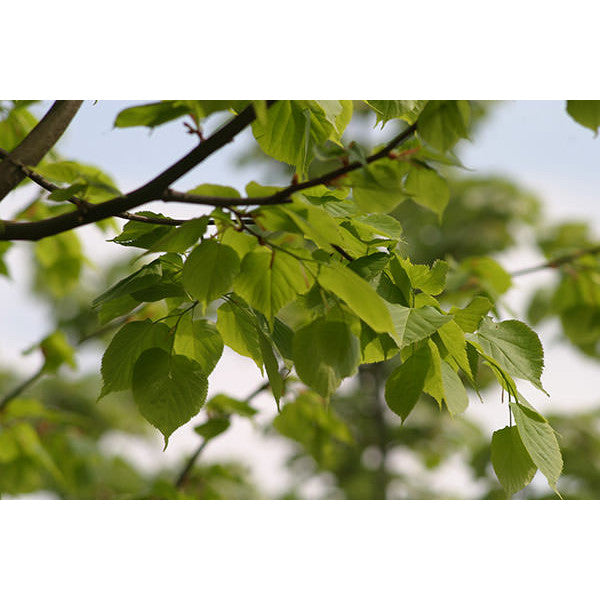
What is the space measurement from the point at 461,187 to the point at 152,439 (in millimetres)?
3722

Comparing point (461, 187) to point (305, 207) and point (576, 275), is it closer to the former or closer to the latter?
point (576, 275)

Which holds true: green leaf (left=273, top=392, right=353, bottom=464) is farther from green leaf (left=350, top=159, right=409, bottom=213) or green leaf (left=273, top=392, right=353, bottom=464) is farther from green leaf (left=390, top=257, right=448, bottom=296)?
green leaf (left=350, top=159, right=409, bottom=213)

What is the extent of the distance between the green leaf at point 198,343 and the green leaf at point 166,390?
43mm

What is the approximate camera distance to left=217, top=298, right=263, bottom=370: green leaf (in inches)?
19.2

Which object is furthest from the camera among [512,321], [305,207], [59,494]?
[59,494]

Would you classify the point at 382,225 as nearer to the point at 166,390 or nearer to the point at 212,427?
the point at 166,390

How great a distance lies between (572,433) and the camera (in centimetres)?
435

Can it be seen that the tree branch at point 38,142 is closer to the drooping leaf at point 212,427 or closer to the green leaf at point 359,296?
the green leaf at point 359,296

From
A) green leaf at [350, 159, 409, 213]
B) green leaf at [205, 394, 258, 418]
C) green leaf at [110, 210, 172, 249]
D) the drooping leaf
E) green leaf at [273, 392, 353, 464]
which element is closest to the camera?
green leaf at [350, 159, 409, 213]

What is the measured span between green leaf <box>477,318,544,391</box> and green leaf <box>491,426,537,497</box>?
4 centimetres

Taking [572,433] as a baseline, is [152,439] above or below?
below

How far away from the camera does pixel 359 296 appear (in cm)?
36

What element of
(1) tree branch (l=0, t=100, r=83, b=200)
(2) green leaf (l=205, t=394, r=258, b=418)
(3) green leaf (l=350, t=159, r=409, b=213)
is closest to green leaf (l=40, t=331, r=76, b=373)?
(2) green leaf (l=205, t=394, r=258, b=418)

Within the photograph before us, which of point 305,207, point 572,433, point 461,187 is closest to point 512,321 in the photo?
point 305,207
